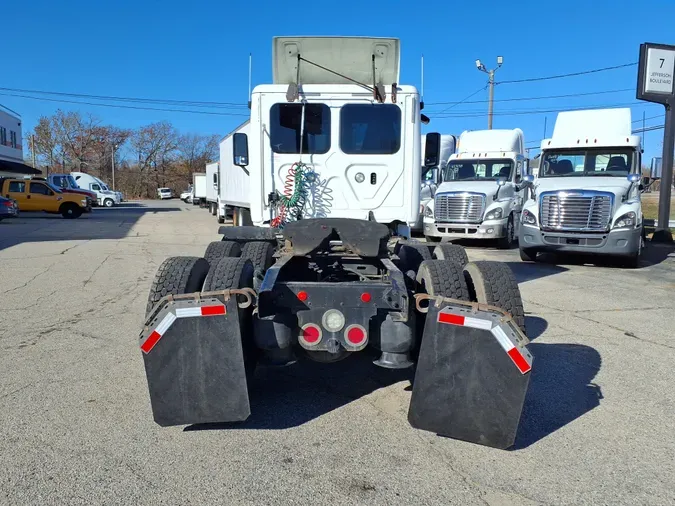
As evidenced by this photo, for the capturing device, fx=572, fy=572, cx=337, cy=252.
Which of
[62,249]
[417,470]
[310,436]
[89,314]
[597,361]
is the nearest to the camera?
[417,470]

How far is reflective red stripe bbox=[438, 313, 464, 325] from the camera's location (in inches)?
132

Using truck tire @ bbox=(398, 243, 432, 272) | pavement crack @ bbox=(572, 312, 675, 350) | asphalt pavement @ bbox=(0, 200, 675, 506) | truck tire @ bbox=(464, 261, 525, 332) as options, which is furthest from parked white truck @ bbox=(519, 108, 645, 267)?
truck tire @ bbox=(464, 261, 525, 332)

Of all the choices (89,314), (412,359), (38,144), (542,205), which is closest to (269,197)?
(89,314)

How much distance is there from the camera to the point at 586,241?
1171cm

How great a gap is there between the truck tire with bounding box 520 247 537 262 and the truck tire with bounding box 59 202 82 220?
22594 millimetres

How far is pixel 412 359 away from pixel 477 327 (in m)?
0.89

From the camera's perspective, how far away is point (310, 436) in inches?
145

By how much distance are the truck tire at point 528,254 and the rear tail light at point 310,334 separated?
32.3 feet

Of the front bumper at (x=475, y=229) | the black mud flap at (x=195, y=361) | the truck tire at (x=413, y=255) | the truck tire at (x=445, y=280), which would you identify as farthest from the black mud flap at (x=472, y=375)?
the front bumper at (x=475, y=229)

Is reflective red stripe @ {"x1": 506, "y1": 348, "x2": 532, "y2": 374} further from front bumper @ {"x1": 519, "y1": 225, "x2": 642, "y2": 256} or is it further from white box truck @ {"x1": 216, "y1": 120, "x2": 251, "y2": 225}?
front bumper @ {"x1": 519, "y1": 225, "x2": 642, "y2": 256}

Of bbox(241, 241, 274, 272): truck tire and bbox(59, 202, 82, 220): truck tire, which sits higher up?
bbox(241, 241, 274, 272): truck tire

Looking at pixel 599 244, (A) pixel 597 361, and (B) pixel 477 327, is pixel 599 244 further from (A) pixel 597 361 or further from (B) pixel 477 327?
(B) pixel 477 327

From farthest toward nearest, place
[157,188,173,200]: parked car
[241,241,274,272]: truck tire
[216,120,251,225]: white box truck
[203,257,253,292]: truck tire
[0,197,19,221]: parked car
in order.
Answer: [157,188,173,200]: parked car < [0,197,19,221]: parked car < [216,120,251,225]: white box truck < [241,241,274,272]: truck tire < [203,257,253,292]: truck tire

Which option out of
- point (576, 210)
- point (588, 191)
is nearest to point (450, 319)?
point (576, 210)
